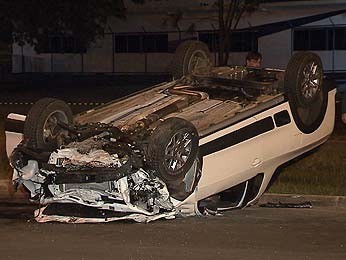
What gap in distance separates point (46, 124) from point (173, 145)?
1.51 metres

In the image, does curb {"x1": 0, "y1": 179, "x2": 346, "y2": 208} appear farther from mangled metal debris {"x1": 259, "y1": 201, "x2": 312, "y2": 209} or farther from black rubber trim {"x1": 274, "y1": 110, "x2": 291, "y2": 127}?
black rubber trim {"x1": 274, "y1": 110, "x2": 291, "y2": 127}

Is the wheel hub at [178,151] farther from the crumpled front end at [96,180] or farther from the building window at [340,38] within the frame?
the building window at [340,38]

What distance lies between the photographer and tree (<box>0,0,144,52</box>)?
35.9 meters

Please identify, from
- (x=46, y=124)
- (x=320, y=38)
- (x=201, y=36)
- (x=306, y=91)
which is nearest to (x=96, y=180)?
(x=46, y=124)

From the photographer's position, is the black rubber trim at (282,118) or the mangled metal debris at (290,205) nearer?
the black rubber trim at (282,118)

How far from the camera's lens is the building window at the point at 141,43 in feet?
181

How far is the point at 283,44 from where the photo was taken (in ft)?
175

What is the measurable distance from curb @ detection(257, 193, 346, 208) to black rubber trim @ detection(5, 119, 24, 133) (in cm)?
326

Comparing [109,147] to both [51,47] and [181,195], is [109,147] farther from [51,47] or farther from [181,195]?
[51,47]

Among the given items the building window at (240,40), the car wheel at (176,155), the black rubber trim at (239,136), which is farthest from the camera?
the building window at (240,40)

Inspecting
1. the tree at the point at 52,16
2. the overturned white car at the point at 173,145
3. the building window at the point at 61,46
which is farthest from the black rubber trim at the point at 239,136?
the building window at the point at 61,46

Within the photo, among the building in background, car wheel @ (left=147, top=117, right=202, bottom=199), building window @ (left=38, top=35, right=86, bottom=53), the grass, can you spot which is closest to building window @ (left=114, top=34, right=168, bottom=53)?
the building in background

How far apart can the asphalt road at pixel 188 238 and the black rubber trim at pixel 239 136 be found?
0.83 meters

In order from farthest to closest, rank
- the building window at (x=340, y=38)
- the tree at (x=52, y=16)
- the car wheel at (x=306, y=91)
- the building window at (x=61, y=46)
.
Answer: the building window at (x=61, y=46)
the building window at (x=340, y=38)
the tree at (x=52, y=16)
the car wheel at (x=306, y=91)
